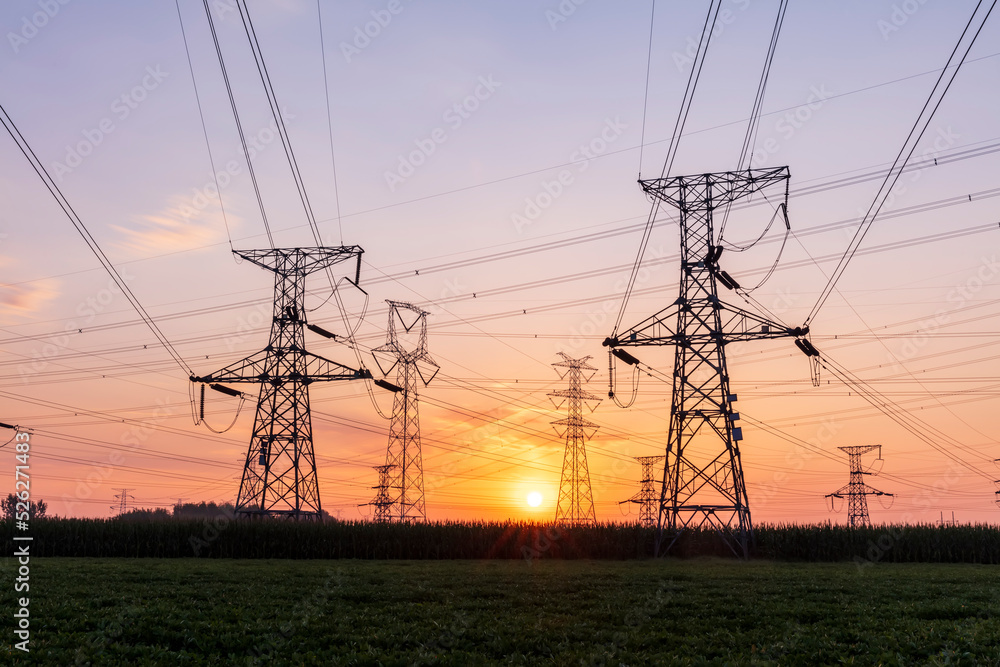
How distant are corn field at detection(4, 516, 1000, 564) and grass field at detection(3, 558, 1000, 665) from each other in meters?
18.4

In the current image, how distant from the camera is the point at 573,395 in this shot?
81.9 metres

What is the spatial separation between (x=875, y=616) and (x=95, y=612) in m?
20.8

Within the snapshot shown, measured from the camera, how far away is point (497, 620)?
20.3 metres

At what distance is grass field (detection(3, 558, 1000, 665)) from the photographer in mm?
16891

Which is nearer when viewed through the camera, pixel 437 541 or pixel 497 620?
pixel 497 620

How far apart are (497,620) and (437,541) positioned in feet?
101

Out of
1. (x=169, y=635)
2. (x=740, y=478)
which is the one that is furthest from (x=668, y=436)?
(x=169, y=635)

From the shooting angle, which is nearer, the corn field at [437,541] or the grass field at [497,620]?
the grass field at [497,620]

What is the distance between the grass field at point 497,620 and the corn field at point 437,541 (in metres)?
18.4

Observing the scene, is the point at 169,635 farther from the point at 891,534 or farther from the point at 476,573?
the point at 891,534

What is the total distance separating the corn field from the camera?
157 ft

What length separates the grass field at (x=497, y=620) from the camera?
1689cm

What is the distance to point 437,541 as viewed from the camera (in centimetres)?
5031

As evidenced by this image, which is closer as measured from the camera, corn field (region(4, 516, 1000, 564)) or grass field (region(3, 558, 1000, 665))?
grass field (region(3, 558, 1000, 665))
